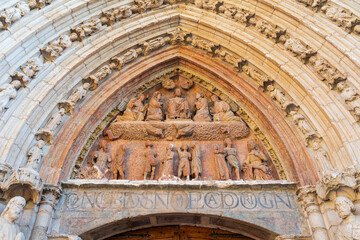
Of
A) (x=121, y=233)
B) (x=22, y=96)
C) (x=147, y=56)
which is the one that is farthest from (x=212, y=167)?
(x=22, y=96)

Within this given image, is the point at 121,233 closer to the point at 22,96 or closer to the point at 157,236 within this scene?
the point at 157,236

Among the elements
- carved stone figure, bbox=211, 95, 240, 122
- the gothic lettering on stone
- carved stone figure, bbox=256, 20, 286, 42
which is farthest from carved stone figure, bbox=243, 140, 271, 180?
carved stone figure, bbox=256, 20, 286, 42

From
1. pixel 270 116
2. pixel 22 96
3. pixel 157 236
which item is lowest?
pixel 157 236

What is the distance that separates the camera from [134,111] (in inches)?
255

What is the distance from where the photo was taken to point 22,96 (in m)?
5.00

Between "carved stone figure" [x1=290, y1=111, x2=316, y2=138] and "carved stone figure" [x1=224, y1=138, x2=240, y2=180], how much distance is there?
46.7 inches

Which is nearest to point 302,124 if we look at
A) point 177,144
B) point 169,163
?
point 177,144

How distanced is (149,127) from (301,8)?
3.60m

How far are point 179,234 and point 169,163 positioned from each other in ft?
3.85

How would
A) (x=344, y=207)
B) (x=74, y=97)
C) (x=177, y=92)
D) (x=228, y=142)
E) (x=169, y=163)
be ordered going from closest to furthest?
(x=344, y=207) < (x=169, y=163) < (x=74, y=97) < (x=228, y=142) < (x=177, y=92)

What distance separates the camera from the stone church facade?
4621 mm

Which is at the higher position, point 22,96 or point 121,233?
point 22,96

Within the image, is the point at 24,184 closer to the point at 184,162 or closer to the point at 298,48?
the point at 184,162

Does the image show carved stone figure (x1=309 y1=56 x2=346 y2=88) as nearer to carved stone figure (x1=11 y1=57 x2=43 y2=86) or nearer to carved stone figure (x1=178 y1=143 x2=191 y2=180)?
carved stone figure (x1=178 y1=143 x2=191 y2=180)
